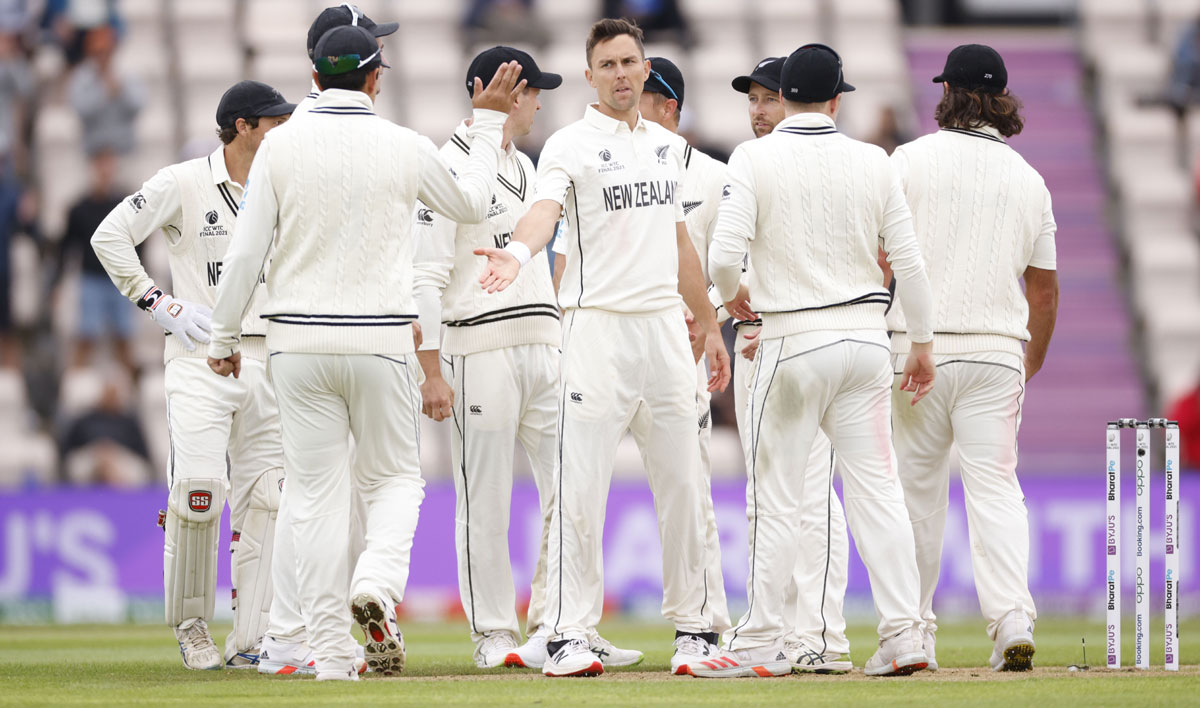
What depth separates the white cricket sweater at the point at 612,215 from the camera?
6.27 m

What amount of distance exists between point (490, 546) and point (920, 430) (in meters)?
1.78

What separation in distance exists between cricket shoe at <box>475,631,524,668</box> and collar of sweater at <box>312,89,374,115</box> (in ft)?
7.30

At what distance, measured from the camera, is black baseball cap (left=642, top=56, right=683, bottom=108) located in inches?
290

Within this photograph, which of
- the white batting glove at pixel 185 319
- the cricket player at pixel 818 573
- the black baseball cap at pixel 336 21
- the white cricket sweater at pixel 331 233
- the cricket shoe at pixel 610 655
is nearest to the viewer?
the white cricket sweater at pixel 331 233

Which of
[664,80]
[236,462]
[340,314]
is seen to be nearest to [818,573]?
[340,314]

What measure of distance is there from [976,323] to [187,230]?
321 centimetres

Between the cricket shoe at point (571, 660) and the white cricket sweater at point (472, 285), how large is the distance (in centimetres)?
134

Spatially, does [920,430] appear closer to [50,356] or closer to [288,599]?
[288,599]

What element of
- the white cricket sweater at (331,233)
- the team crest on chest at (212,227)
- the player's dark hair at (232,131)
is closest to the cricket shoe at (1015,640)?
the white cricket sweater at (331,233)

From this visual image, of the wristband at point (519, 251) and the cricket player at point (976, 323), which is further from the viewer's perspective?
the cricket player at point (976, 323)

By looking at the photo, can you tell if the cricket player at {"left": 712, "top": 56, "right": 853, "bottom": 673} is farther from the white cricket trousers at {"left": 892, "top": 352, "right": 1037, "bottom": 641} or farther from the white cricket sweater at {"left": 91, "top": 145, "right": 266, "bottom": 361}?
the white cricket sweater at {"left": 91, "top": 145, "right": 266, "bottom": 361}

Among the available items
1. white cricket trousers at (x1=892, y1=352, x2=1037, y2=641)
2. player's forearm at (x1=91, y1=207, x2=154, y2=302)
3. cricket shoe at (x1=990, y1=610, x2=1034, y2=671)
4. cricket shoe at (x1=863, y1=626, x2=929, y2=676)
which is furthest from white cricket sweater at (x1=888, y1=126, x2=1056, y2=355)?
player's forearm at (x1=91, y1=207, x2=154, y2=302)

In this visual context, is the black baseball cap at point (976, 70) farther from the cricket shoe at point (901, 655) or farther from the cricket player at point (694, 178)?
the cricket shoe at point (901, 655)

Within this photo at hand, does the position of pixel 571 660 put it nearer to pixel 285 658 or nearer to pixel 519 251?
pixel 285 658
